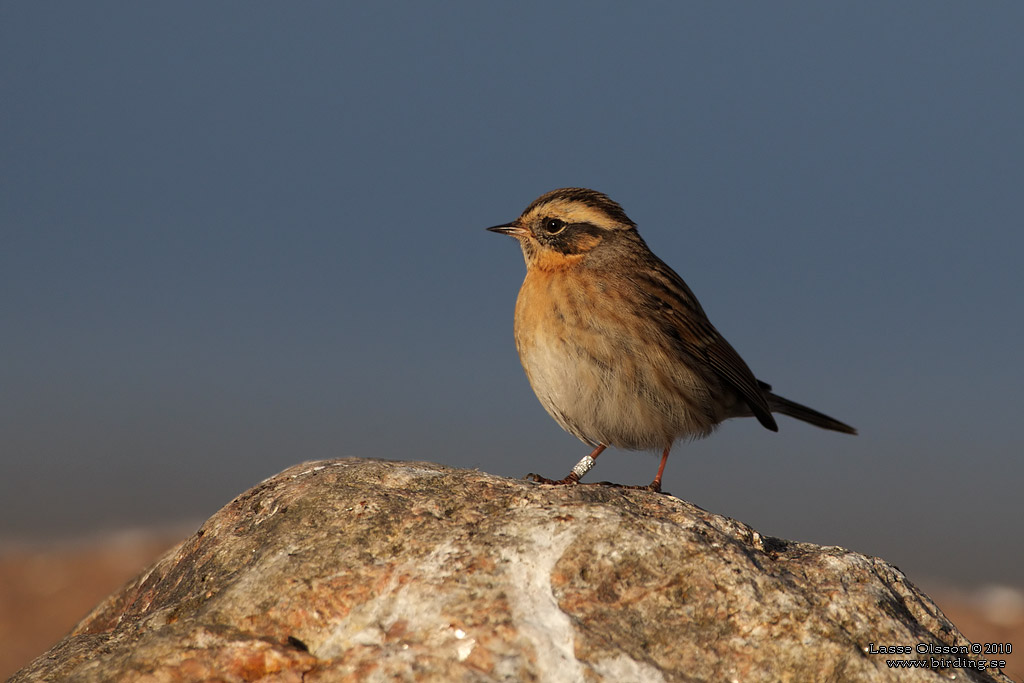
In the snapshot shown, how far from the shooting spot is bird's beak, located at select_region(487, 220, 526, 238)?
8.25 m

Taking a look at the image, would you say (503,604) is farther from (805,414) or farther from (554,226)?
(805,414)

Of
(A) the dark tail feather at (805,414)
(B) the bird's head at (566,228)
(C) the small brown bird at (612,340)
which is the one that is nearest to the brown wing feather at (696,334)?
(C) the small brown bird at (612,340)

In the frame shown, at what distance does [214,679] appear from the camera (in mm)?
4309

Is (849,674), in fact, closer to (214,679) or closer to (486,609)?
(486,609)

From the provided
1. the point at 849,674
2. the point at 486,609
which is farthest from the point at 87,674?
the point at 849,674

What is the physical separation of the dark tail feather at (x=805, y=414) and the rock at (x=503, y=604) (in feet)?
14.8

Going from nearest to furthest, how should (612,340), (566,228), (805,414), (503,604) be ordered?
(503,604)
(612,340)
(566,228)
(805,414)

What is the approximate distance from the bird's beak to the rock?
338 cm

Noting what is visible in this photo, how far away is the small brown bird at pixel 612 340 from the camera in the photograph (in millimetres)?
7199

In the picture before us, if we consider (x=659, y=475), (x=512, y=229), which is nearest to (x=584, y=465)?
(x=659, y=475)

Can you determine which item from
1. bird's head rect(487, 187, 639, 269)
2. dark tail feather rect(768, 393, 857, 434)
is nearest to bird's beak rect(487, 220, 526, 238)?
bird's head rect(487, 187, 639, 269)

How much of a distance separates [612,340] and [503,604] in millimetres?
3139

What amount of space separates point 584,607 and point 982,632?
38.6 ft

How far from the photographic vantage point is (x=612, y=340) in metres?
7.20
